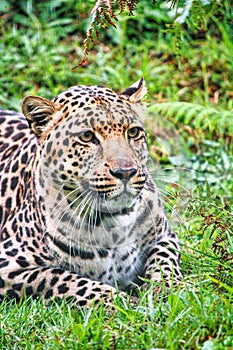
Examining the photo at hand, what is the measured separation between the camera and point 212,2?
21.9 ft

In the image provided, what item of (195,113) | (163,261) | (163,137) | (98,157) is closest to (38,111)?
(98,157)

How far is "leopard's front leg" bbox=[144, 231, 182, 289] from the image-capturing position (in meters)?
6.14

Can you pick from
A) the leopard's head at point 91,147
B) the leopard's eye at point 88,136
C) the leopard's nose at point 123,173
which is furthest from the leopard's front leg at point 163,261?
the leopard's eye at point 88,136

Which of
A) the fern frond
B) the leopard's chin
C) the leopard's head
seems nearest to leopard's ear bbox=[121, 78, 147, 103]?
the leopard's head

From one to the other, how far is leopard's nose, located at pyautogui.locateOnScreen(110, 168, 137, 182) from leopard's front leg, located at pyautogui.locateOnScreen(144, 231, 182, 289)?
79 centimetres

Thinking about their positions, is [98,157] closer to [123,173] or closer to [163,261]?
[123,173]

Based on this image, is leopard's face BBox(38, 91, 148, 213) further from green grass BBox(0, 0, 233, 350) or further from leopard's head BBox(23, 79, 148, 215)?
green grass BBox(0, 0, 233, 350)

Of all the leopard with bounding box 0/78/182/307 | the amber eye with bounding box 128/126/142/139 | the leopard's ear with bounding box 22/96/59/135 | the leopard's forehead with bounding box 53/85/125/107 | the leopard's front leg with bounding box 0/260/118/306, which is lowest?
the leopard's front leg with bounding box 0/260/118/306

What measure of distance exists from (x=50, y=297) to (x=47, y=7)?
22.5 ft

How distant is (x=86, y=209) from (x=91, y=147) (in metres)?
0.47

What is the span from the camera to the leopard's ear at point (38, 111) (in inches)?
237

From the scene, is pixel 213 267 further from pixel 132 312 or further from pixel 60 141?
pixel 60 141

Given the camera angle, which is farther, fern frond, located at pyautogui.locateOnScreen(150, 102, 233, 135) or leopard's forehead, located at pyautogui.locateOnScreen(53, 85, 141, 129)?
fern frond, located at pyautogui.locateOnScreen(150, 102, 233, 135)

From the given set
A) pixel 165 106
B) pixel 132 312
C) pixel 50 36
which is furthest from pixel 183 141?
pixel 132 312
